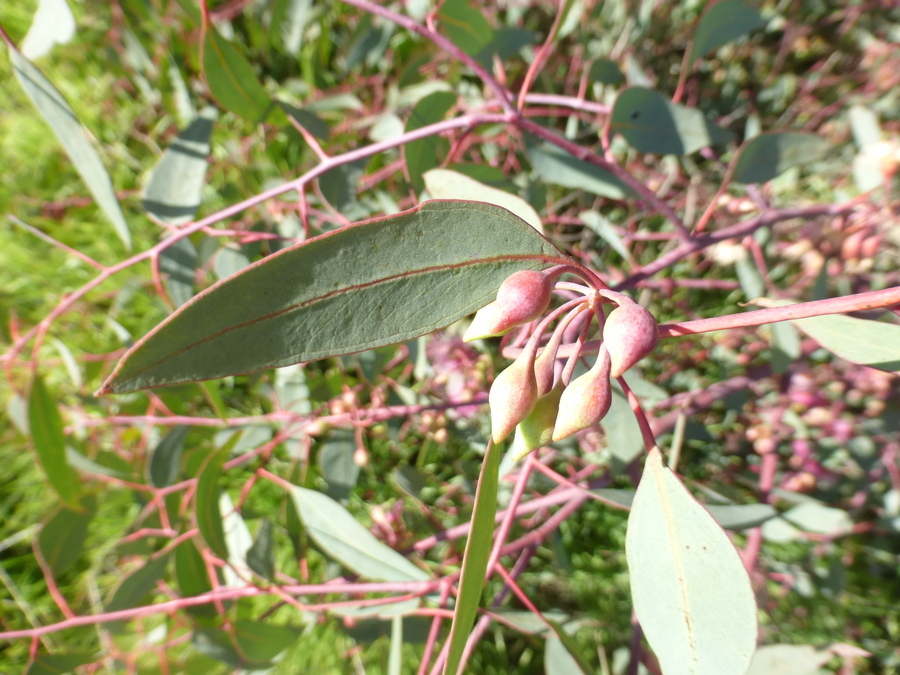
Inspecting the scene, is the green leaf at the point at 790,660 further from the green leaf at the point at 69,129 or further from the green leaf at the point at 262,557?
the green leaf at the point at 69,129

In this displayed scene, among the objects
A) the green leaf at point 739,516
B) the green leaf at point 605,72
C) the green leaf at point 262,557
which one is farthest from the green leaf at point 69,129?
the green leaf at point 739,516

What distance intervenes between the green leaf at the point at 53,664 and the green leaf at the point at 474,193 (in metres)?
0.96

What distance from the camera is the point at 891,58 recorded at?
1.36 metres

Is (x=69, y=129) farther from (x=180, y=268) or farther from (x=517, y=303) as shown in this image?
(x=517, y=303)

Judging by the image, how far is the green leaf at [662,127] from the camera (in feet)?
2.78

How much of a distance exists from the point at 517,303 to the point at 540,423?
102 millimetres

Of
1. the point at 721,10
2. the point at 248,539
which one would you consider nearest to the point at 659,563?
the point at 721,10

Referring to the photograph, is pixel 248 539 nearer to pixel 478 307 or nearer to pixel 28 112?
pixel 478 307

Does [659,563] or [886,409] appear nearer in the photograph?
[659,563]

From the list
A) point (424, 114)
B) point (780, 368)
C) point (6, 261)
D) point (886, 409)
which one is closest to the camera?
point (424, 114)

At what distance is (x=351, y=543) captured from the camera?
90 cm

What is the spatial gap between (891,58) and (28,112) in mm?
2781

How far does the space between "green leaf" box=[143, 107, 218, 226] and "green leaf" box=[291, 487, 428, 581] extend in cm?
47

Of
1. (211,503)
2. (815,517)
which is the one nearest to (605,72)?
(815,517)
